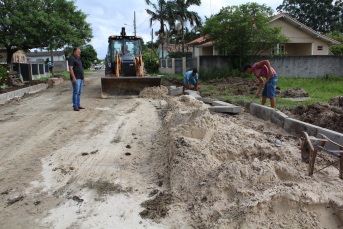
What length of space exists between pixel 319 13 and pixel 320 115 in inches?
1747

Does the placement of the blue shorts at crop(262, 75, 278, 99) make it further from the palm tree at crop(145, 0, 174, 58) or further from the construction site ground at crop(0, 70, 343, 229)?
the palm tree at crop(145, 0, 174, 58)

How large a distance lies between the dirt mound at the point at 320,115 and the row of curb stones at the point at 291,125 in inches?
18.9

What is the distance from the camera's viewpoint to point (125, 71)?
36.7ft

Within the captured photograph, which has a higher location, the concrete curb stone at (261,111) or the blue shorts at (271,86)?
the blue shorts at (271,86)

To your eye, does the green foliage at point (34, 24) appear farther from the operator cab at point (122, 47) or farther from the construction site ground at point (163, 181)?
the construction site ground at point (163, 181)

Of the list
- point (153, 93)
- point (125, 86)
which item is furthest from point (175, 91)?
point (125, 86)

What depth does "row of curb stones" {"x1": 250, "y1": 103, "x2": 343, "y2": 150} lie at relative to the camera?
430cm

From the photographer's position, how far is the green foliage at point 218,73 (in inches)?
652

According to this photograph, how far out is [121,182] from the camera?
3.48 m

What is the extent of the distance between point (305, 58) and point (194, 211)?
59.6ft

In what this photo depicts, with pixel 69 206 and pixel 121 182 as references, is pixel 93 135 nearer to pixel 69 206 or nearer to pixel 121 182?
pixel 121 182

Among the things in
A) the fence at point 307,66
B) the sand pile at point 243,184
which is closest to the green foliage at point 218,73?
the fence at point 307,66

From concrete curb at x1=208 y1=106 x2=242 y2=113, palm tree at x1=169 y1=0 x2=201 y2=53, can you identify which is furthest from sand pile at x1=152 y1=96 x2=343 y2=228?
Result: palm tree at x1=169 y1=0 x2=201 y2=53

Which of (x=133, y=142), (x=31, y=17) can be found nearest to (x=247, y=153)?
(x=133, y=142)
